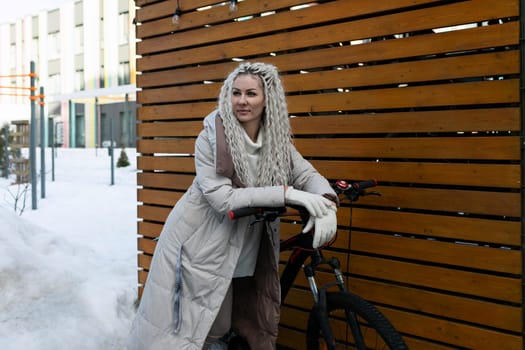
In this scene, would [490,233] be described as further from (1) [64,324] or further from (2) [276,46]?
(1) [64,324]

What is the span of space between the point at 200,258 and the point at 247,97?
75 cm

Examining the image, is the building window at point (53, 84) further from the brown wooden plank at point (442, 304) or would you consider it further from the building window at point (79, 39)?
the brown wooden plank at point (442, 304)

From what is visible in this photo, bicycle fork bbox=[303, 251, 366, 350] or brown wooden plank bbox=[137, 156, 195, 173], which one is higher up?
brown wooden plank bbox=[137, 156, 195, 173]

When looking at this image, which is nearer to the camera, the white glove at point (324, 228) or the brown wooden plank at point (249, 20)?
the white glove at point (324, 228)

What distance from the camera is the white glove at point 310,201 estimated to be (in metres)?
Result: 2.01

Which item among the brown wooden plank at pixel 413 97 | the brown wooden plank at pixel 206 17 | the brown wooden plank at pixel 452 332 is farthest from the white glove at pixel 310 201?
the brown wooden plank at pixel 206 17

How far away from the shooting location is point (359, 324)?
7.10ft

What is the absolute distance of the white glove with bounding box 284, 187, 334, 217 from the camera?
201 cm

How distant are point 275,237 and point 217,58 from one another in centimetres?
158

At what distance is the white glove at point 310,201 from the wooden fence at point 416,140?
838 mm

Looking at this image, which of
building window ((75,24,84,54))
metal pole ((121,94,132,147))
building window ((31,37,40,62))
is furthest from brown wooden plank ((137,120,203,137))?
building window ((31,37,40,62))

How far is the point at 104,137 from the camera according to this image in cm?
2838

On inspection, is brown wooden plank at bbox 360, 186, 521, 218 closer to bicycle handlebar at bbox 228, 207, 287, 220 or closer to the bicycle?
the bicycle

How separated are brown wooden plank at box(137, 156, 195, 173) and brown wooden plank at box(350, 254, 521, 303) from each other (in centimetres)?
140
